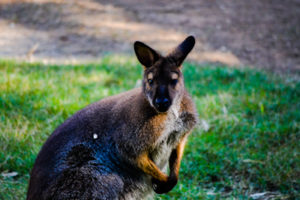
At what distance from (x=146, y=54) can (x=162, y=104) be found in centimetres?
49

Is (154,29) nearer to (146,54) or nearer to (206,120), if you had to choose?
(206,120)

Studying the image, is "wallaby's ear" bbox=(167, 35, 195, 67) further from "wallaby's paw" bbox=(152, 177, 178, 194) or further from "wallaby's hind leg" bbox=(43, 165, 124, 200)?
"wallaby's hind leg" bbox=(43, 165, 124, 200)

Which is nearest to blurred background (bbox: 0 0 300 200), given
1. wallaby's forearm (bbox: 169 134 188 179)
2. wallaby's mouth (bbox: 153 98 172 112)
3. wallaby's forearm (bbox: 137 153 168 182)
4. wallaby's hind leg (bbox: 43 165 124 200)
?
wallaby's forearm (bbox: 169 134 188 179)

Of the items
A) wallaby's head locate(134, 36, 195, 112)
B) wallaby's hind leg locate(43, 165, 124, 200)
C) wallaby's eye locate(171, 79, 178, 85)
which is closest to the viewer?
wallaby's hind leg locate(43, 165, 124, 200)

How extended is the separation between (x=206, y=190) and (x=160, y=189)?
2.64 feet

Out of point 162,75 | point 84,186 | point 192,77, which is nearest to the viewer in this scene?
point 84,186

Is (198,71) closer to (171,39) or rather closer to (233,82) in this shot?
(233,82)

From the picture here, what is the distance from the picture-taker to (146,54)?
307 cm

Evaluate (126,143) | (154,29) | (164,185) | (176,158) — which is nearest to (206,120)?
(176,158)

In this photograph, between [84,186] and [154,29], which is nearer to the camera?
[84,186]

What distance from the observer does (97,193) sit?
283 centimetres

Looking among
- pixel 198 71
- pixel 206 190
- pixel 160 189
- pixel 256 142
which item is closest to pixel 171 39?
pixel 198 71

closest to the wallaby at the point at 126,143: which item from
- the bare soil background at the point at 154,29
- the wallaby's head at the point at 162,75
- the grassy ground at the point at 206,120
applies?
the wallaby's head at the point at 162,75

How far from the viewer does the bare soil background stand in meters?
6.95
